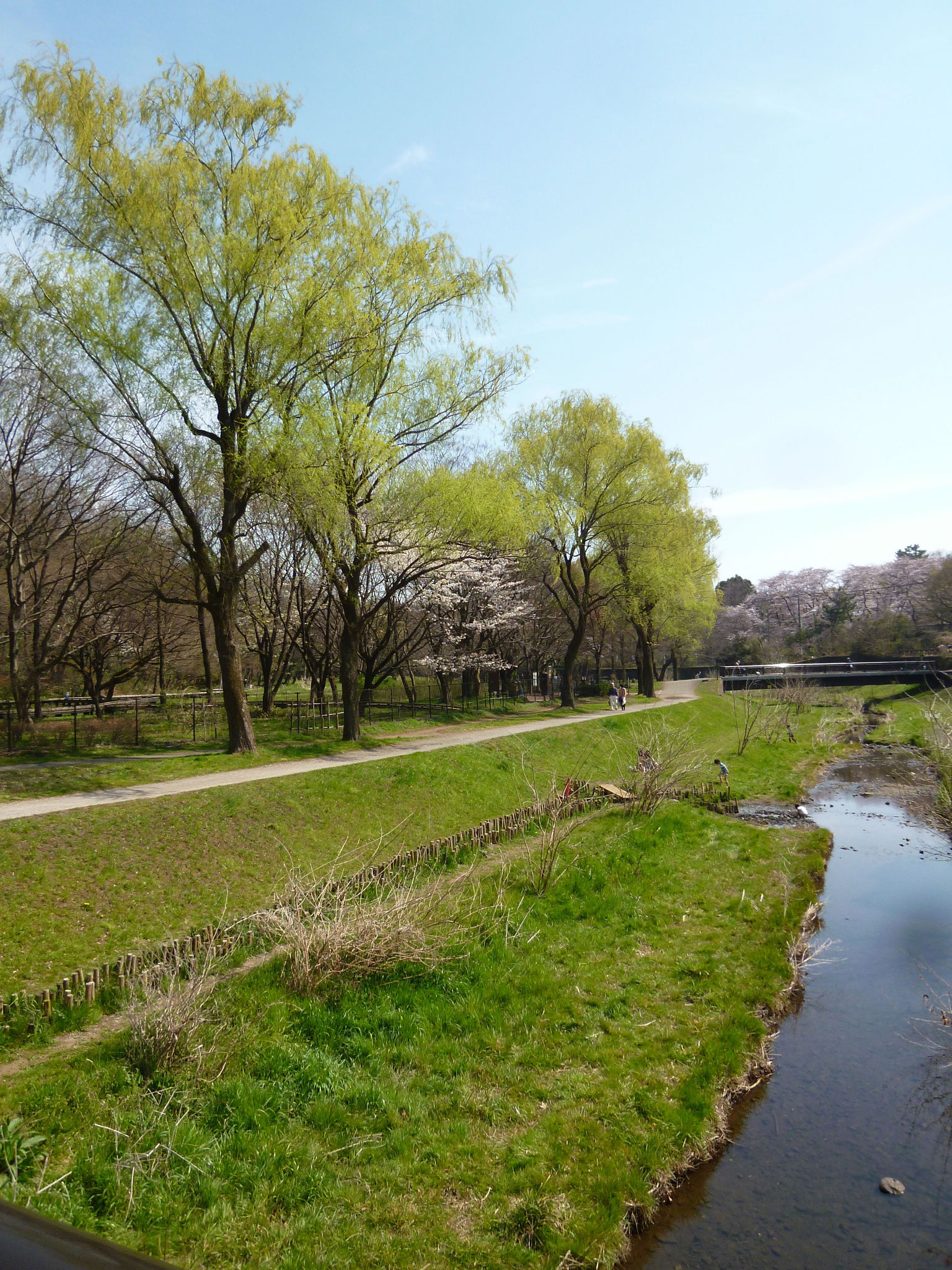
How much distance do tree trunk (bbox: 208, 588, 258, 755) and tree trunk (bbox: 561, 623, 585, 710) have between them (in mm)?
17447

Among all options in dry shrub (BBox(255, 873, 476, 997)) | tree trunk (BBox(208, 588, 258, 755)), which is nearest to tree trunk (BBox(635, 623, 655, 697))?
tree trunk (BBox(208, 588, 258, 755))

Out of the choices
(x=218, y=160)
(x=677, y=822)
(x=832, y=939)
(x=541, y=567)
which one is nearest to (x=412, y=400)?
(x=218, y=160)

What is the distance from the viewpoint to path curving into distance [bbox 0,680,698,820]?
1196 cm

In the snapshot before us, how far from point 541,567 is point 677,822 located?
2507cm

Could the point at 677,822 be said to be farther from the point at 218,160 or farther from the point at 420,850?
the point at 218,160

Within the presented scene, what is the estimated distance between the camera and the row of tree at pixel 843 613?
172ft

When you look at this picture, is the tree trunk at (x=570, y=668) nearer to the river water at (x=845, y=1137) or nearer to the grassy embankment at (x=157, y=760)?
the grassy embankment at (x=157, y=760)

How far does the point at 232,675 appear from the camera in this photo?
17.3 meters

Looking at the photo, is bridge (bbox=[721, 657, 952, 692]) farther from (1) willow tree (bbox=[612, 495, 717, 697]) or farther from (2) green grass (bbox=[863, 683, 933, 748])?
(1) willow tree (bbox=[612, 495, 717, 697])

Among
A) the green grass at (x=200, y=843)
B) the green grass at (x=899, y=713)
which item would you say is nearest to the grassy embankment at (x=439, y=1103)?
the green grass at (x=200, y=843)

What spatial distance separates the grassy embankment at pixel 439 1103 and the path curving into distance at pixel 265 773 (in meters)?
2.98

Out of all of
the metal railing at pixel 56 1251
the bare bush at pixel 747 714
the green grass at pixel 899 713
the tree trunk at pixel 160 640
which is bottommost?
the green grass at pixel 899 713

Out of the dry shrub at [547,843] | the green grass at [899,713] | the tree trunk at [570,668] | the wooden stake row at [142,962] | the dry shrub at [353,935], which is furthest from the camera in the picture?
the tree trunk at [570,668]

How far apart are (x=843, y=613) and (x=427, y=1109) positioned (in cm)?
6859
